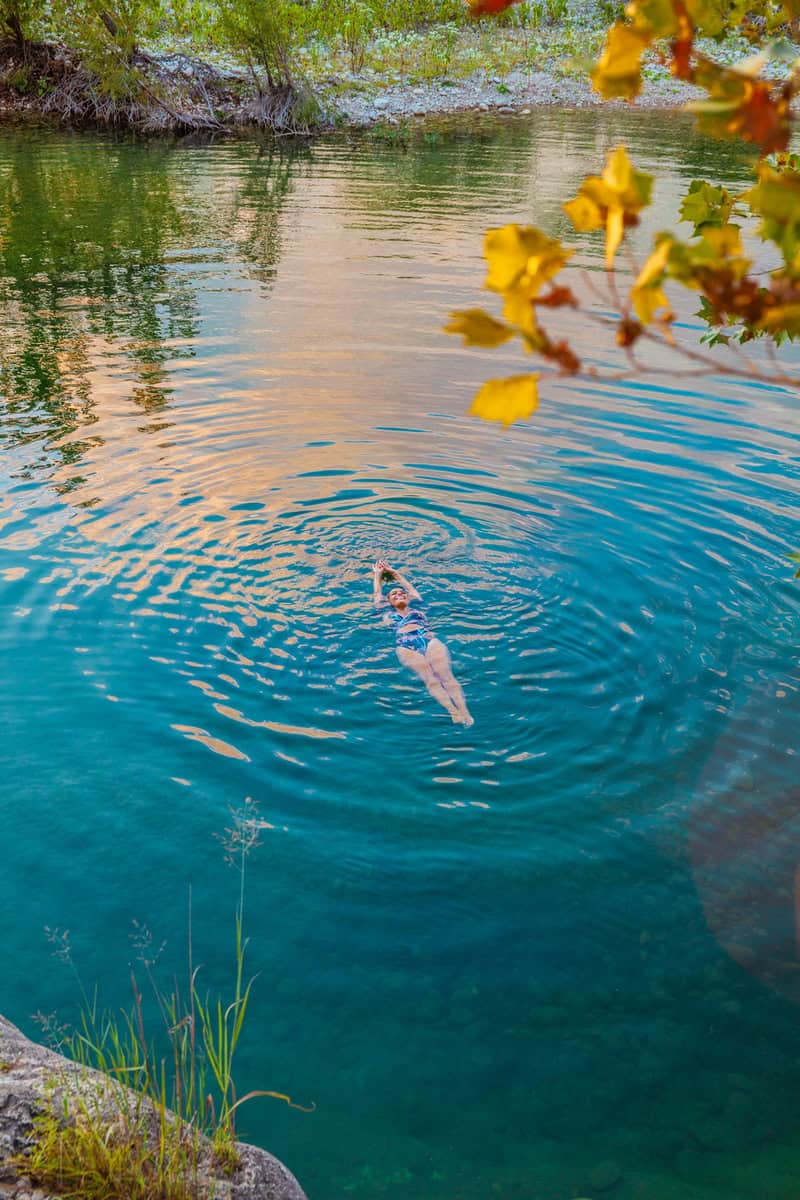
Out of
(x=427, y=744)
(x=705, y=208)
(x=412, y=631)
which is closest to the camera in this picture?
(x=705, y=208)

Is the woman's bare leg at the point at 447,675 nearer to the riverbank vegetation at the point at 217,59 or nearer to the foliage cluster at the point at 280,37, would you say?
the riverbank vegetation at the point at 217,59

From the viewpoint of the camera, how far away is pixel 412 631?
299 inches

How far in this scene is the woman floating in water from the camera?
7.05 m

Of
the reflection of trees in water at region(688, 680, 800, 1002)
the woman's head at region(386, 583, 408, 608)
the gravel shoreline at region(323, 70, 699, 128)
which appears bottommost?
the reflection of trees in water at region(688, 680, 800, 1002)

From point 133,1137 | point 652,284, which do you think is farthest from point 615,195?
point 133,1137

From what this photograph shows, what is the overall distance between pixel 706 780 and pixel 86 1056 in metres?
4.09

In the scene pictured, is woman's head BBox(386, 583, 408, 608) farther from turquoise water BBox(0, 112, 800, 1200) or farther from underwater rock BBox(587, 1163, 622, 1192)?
underwater rock BBox(587, 1163, 622, 1192)

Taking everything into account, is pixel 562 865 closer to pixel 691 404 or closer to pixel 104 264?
pixel 691 404

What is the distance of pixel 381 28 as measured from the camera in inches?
1671

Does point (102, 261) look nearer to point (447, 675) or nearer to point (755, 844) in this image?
point (447, 675)

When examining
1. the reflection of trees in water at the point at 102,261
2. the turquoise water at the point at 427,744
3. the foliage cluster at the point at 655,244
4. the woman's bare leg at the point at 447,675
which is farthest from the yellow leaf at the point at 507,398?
the reflection of trees in water at the point at 102,261

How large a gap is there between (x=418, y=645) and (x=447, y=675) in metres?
0.39

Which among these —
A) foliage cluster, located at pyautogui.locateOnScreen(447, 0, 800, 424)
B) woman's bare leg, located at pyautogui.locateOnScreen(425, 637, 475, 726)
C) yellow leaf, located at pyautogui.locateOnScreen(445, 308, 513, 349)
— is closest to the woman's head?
woman's bare leg, located at pyautogui.locateOnScreen(425, 637, 475, 726)

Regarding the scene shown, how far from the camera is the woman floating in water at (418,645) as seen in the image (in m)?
7.05
